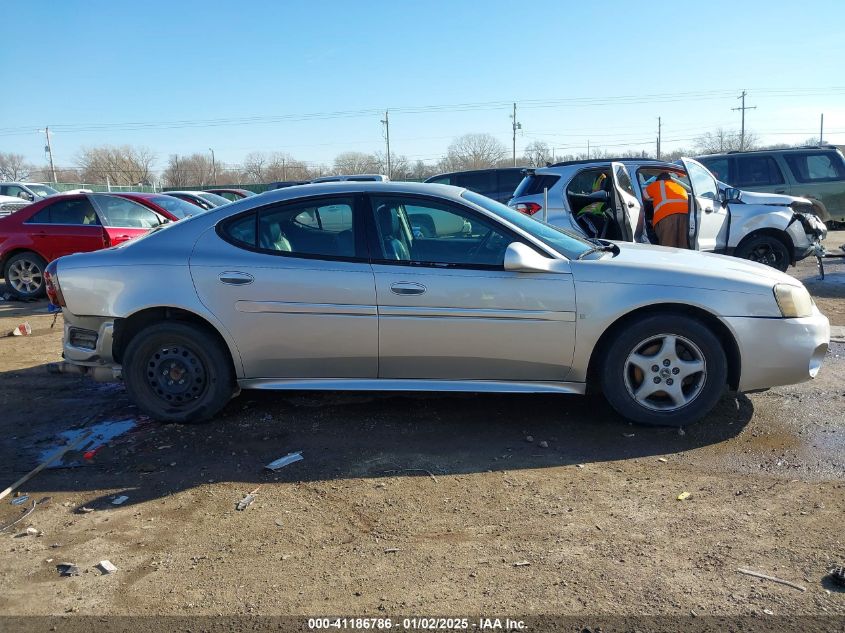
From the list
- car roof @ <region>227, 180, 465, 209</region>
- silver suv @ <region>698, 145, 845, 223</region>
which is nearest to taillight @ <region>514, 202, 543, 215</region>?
car roof @ <region>227, 180, 465, 209</region>

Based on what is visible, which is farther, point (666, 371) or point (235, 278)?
point (235, 278)

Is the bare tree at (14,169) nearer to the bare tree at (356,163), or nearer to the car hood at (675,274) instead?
the bare tree at (356,163)

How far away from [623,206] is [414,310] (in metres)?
4.25

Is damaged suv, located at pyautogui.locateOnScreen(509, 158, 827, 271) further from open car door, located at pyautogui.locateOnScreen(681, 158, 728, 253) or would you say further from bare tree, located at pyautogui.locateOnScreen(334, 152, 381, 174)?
bare tree, located at pyautogui.locateOnScreen(334, 152, 381, 174)

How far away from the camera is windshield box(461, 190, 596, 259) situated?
4676 mm

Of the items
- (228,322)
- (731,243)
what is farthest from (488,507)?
(731,243)

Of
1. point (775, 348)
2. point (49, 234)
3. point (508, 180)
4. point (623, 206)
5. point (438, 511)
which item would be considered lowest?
point (438, 511)

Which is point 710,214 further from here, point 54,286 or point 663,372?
point 54,286

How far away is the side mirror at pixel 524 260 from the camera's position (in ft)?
14.2

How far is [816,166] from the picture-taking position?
46.9 feet

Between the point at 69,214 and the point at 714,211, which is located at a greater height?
the point at 69,214

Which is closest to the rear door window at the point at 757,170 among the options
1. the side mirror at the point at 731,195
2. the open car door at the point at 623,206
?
the side mirror at the point at 731,195

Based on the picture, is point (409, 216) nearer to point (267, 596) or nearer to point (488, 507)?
point (488, 507)

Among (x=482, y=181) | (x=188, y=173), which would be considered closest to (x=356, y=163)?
(x=188, y=173)
